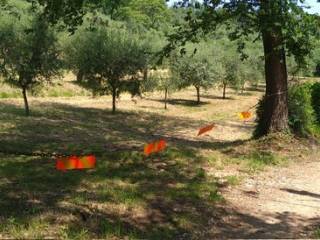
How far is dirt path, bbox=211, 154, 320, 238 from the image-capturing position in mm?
7876

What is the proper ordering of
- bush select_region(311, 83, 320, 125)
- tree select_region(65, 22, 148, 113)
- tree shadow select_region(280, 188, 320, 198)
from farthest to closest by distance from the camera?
1. tree select_region(65, 22, 148, 113)
2. bush select_region(311, 83, 320, 125)
3. tree shadow select_region(280, 188, 320, 198)

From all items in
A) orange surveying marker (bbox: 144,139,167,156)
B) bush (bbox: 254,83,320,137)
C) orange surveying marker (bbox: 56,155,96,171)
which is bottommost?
orange surveying marker (bbox: 144,139,167,156)

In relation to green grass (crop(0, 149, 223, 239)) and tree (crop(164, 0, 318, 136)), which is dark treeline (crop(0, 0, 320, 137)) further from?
green grass (crop(0, 149, 223, 239))

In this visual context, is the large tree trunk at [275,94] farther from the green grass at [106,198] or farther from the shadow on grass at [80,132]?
the green grass at [106,198]

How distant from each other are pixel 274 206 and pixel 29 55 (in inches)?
670

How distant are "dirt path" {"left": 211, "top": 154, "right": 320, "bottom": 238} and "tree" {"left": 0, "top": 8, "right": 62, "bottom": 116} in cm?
1458

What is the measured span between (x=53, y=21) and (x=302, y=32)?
22.4 feet

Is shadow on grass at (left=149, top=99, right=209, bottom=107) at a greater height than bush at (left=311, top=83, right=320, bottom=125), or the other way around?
bush at (left=311, top=83, right=320, bottom=125)

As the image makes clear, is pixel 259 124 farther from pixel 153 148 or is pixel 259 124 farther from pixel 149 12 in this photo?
pixel 149 12

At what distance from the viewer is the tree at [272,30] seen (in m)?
12.6

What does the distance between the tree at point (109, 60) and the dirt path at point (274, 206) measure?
17872mm

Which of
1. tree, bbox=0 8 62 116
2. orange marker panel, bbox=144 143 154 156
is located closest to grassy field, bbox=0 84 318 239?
orange marker panel, bbox=144 143 154 156

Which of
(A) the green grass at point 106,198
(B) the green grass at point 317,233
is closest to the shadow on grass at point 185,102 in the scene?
(A) the green grass at point 106,198

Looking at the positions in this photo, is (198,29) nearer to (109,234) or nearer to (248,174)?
(248,174)
